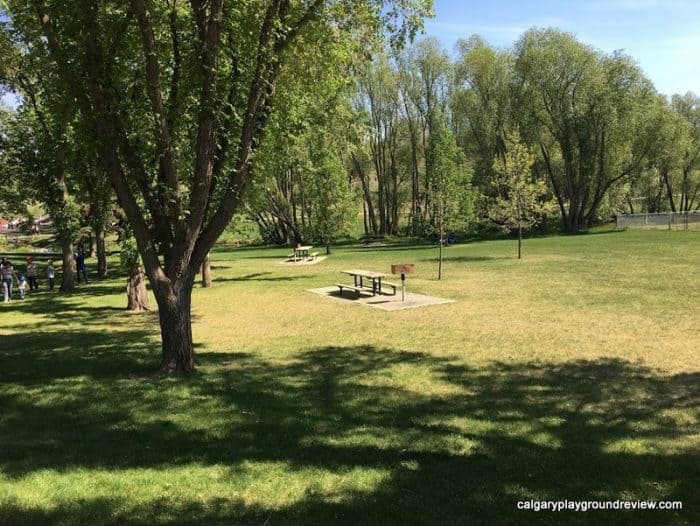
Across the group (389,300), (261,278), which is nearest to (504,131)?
(261,278)

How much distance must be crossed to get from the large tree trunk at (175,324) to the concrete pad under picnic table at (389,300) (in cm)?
665

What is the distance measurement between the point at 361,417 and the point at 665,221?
4820cm

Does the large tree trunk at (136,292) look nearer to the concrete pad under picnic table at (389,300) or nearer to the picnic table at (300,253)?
the concrete pad under picnic table at (389,300)

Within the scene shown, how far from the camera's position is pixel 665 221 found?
4541 centimetres

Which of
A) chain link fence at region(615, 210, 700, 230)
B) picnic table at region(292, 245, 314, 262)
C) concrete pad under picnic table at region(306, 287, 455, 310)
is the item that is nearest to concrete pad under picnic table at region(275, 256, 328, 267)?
picnic table at region(292, 245, 314, 262)

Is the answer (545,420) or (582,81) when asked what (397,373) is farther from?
(582,81)

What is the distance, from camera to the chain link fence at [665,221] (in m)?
43.1

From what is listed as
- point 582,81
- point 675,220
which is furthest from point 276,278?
point 675,220

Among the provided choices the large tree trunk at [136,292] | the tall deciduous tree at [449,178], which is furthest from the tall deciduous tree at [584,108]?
the large tree trunk at [136,292]

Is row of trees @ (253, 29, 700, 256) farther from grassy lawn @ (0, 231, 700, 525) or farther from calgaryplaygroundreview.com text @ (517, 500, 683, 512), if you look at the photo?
calgaryplaygroundreview.com text @ (517, 500, 683, 512)

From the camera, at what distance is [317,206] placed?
35.7 metres

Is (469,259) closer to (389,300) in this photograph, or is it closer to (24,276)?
(389,300)

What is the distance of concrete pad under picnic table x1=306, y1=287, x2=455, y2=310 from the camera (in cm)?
1394

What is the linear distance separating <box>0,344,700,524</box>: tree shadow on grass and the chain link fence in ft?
137
